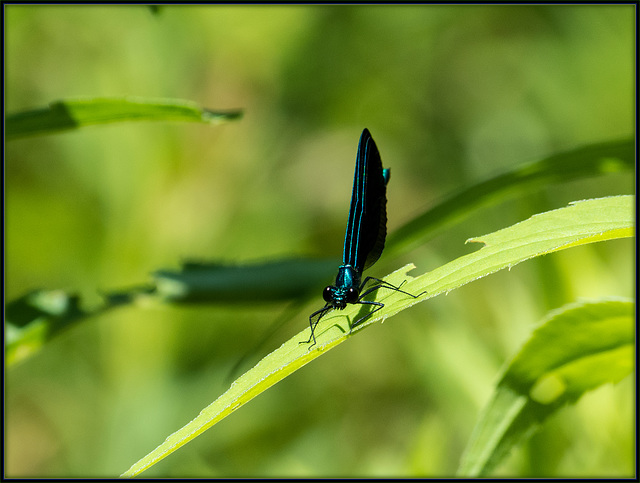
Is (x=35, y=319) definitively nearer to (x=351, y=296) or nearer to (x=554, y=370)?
(x=351, y=296)

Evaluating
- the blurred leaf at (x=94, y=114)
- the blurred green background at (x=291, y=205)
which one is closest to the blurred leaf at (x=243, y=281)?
the blurred leaf at (x=94, y=114)

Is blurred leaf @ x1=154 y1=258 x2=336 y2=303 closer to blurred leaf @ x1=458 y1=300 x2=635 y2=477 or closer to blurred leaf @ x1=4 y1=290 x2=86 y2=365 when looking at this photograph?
blurred leaf @ x1=4 y1=290 x2=86 y2=365

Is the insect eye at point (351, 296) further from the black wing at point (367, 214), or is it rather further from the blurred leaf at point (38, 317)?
the blurred leaf at point (38, 317)

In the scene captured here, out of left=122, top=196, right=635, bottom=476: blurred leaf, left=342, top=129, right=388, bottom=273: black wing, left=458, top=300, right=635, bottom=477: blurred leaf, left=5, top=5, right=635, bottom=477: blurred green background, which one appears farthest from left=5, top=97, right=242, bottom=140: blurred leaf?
left=5, top=5, right=635, bottom=477: blurred green background

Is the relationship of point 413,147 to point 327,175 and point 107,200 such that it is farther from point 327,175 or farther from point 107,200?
point 107,200

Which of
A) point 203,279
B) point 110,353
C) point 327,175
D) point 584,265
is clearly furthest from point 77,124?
point 327,175

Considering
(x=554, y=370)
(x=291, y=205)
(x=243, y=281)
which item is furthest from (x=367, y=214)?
(x=291, y=205)
